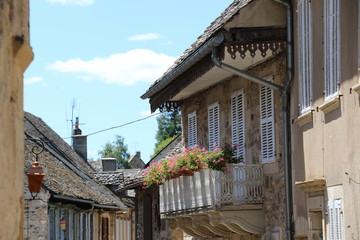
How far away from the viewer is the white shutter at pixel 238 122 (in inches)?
733

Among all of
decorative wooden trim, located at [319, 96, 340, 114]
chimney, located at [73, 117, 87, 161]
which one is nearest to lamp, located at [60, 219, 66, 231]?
decorative wooden trim, located at [319, 96, 340, 114]

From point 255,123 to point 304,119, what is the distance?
3682 mm

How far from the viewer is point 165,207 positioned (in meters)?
21.4

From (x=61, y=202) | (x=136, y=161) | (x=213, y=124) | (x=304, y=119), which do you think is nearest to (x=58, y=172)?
(x=61, y=202)

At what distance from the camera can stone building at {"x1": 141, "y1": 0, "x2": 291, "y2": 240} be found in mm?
15734

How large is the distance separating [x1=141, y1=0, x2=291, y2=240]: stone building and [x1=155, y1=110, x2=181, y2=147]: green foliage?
6367 centimetres

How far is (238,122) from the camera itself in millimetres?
18922

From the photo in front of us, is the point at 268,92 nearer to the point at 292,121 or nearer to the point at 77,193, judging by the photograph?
the point at 292,121

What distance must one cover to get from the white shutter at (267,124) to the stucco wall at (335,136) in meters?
1.76

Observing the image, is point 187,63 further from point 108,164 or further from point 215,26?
point 108,164

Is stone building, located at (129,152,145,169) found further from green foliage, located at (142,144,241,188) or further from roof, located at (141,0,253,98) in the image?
green foliage, located at (142,144,241,188)


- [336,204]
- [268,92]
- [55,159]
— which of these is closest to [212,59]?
[268,92]

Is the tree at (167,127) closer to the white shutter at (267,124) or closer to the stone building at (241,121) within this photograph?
the stone building at (241,121)

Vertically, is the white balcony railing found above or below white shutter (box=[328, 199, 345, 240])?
above
